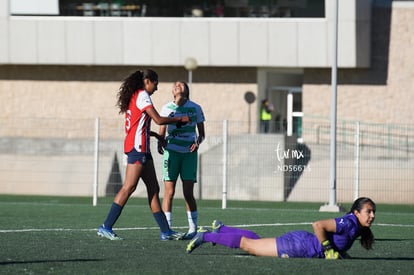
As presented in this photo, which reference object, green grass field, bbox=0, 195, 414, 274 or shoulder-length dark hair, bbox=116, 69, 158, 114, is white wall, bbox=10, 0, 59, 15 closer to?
green grass field, bbox=0, 195, 414, 274

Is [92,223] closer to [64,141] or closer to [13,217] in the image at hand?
[13,217]

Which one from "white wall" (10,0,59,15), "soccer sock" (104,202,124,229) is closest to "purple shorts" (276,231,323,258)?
"soccer sock" (104,202,124,229)

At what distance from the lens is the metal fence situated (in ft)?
90.3

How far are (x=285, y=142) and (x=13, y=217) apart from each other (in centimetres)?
1273

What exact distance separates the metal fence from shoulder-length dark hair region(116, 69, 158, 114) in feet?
37.5

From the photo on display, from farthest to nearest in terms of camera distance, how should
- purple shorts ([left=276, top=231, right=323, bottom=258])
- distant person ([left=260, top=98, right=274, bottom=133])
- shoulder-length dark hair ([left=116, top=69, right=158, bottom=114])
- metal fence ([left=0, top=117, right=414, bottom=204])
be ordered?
distant person ([left=260, top=98, right=274, bottom=133]) < metal fence ([left=0, top=117, right=414, bottom=204]) < shoulder-length dark hair ([left=116, top=69, right=158, bottom=114]) < purple shorts ([left=276, top=231, right=323, bottom=258])

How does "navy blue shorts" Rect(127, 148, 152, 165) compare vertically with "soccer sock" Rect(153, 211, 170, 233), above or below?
above

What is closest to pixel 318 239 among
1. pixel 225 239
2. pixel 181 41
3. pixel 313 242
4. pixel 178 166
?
pixel 313 242

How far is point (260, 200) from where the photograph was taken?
28.8m

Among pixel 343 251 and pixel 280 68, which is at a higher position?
pixel 280 68

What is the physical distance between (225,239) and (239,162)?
1830cm

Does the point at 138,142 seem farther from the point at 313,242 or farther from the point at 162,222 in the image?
the point at 313,242

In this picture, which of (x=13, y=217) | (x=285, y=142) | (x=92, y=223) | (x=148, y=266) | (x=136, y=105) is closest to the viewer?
(x=148, y=266)

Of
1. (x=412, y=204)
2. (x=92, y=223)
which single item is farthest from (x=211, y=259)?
(x=412, y=204)
